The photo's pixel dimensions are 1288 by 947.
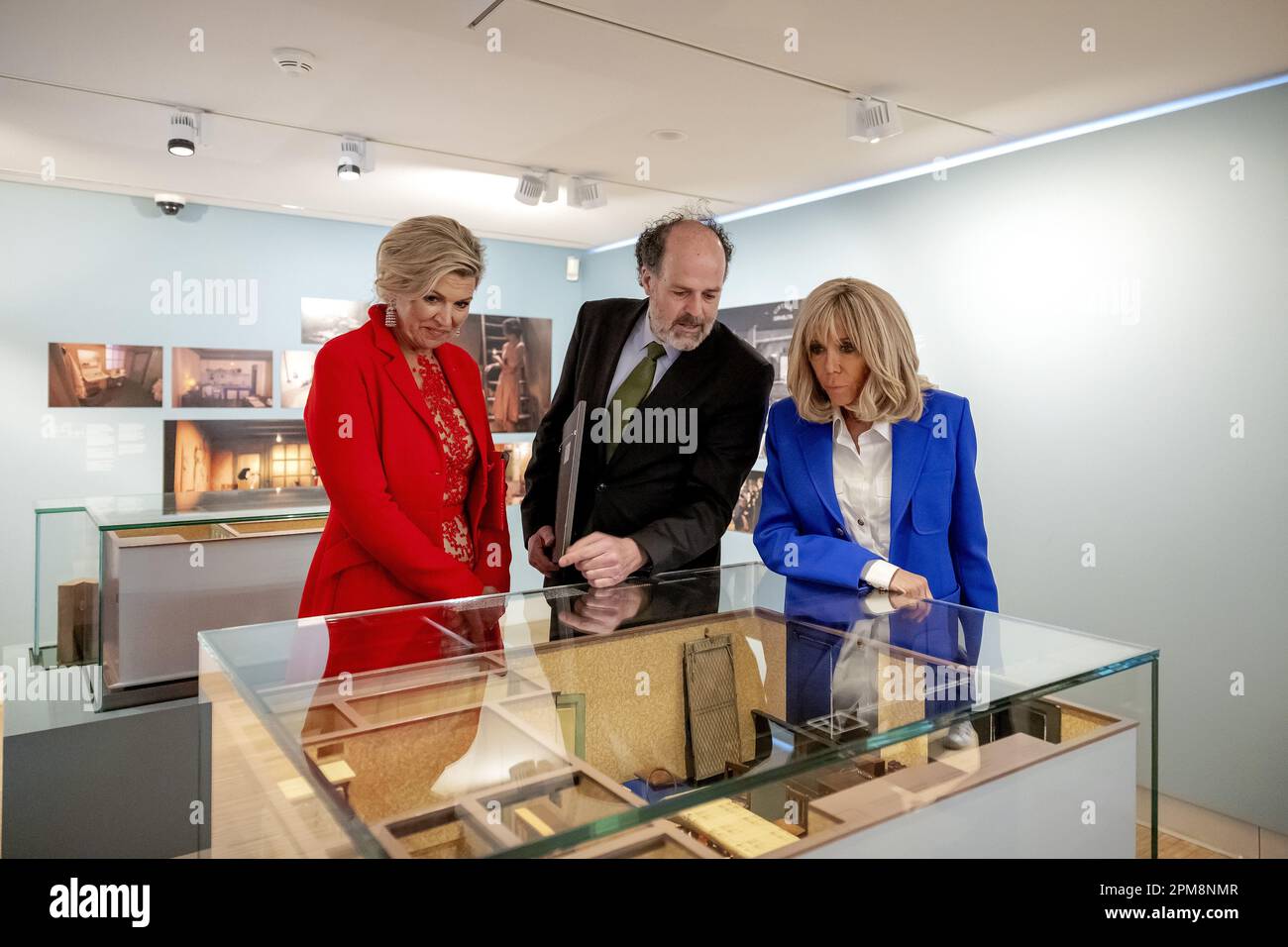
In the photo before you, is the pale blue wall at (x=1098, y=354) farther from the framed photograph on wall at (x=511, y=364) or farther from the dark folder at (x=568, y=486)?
the dark folder at (x=568, y=486)

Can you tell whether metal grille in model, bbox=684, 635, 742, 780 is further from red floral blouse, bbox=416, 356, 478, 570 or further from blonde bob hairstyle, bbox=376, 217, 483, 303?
blonde bob hairstyle, bbox=376, 217, 483, 303

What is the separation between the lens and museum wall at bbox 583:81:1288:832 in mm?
3494

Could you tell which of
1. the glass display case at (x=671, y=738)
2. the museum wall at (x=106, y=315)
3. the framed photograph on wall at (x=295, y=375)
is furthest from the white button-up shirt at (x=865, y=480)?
the museum wall at (x=106, y=315)

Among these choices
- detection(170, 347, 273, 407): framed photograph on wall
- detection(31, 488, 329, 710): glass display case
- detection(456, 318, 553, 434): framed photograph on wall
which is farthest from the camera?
detection(456, 318, 553, 434): framed photograph on wall

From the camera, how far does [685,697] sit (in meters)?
1.24

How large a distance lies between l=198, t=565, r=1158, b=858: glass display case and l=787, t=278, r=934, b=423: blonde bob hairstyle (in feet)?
2.31

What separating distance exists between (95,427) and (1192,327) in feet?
19.5

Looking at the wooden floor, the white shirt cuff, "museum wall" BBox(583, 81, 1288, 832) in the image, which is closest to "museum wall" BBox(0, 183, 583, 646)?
"museum wall" BBox(583, 81, 1288, 832)

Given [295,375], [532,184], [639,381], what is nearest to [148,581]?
[639,381]

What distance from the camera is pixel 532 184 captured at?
4.61 meters

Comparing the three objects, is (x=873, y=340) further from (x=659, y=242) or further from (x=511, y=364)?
(x=511, y=364)

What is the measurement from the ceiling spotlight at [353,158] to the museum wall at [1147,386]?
2.78 m

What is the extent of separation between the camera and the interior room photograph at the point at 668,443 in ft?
3.59
